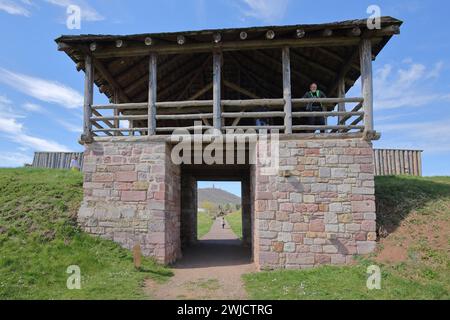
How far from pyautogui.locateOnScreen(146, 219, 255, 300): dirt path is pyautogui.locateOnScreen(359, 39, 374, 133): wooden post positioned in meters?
4.86

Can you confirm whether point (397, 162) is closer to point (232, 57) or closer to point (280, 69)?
point (280, 69)

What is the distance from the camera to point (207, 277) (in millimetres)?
7730

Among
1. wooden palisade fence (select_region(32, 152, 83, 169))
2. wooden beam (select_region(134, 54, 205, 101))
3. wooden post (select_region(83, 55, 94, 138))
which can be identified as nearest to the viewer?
wooden post (select_region(83, 55, 94, 138))

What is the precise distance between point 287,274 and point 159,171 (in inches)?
159

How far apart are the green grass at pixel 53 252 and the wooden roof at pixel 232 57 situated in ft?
13.1

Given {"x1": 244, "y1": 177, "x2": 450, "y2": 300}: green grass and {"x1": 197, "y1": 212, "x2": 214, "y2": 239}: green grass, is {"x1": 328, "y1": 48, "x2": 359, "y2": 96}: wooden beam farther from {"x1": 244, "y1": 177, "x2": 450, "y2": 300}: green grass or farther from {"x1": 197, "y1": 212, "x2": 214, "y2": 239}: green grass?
{"x1": 197, "y1": 212, "x2": 214, "y2": 239}: green grass

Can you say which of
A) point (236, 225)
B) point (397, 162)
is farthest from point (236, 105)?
point (236, 225)

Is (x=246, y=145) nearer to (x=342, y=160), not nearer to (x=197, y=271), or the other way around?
(x=342, y=160)

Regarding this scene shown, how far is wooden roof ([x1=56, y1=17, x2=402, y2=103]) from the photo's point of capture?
27.9 feet

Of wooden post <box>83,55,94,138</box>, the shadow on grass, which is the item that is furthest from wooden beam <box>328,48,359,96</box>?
wooden post <box>83,55,94,138</box>

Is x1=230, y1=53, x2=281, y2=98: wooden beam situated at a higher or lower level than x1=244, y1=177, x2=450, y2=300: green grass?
higher

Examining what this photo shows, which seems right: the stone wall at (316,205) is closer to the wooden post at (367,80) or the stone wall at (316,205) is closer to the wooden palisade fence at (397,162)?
the wooden post at (367,80)
